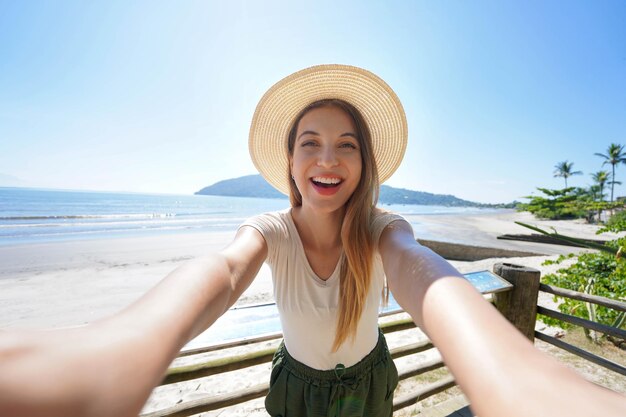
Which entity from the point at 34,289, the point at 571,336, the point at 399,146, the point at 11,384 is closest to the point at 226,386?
the point at 399,146

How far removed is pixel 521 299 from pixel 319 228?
202cm

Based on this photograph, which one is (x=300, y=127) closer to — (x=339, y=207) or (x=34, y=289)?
(x=339, y=207)

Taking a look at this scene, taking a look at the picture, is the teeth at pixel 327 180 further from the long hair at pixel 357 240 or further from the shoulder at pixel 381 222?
the shoulder at pixel 381 222

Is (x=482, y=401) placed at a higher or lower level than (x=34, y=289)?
higher

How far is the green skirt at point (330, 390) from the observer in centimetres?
121

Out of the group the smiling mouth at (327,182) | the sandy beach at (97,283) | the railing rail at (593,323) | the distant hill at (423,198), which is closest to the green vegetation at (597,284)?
the sandy beach at (97,283)

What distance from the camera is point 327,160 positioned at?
136 cm

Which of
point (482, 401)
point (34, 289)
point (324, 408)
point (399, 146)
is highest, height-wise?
point (399, 146)

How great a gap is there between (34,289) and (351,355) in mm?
10328

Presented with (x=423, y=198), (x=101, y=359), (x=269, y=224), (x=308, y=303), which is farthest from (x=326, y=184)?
(x=423, y=198)

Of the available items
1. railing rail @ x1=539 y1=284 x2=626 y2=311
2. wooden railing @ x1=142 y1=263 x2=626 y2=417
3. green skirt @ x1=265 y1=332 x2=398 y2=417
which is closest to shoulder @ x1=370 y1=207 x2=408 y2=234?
green skirt @ x1=265 y1=332 x2=398 y2=417

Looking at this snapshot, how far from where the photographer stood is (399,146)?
73.9 inches

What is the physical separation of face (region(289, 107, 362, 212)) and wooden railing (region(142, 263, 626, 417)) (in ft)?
2.59

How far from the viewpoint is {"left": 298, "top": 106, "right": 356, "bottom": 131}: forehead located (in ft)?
4.84
